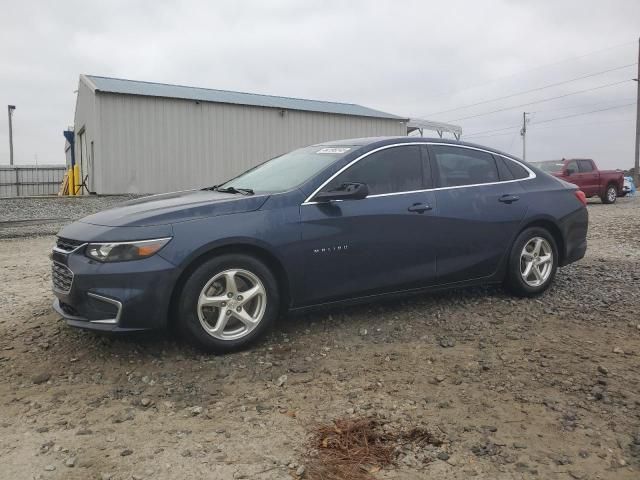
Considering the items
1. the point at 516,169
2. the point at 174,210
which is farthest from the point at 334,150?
the point at 516,169

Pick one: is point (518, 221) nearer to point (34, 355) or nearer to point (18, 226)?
point (34, 355)

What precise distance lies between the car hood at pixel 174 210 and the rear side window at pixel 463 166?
1.75 meters

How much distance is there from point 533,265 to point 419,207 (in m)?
1.45

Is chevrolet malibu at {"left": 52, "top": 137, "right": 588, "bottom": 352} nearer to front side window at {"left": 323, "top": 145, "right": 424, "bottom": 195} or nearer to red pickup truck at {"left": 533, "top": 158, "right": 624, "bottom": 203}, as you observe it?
front side window at {"left": 323, "top": 145, "right": 424, "bottom": 195}

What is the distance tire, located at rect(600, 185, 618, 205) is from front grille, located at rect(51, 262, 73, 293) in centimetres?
2059

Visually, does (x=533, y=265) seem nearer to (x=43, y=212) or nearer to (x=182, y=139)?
(x=43, y=212)

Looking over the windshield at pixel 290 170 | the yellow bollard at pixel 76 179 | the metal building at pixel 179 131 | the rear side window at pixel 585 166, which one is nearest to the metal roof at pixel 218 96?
the metal building at pixel 179 131

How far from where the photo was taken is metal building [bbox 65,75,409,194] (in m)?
17.8

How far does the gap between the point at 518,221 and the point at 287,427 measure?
320 cm

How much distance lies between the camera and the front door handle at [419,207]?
462 centimetres

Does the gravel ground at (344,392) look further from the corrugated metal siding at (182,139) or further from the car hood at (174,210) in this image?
the corrugated metal siding at (182,139)

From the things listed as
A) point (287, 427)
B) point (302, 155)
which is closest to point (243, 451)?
point (287, 427)

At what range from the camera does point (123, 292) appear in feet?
11.7

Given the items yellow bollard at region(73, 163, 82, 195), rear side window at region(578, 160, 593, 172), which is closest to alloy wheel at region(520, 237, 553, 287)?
rear side window at region(578, 160, 593, 172)
